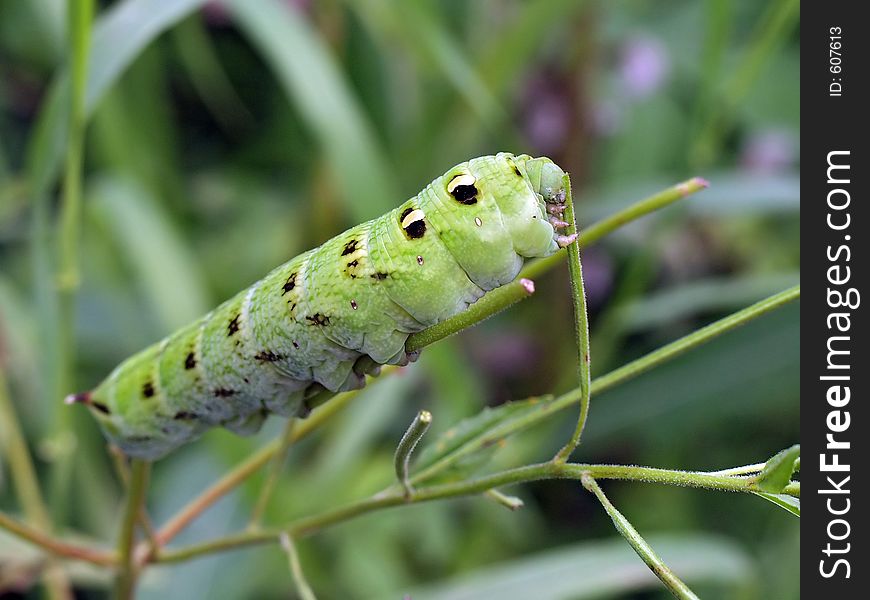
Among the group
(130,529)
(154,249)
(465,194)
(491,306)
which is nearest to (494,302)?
(491,306)

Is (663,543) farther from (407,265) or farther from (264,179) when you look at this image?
(264,179)

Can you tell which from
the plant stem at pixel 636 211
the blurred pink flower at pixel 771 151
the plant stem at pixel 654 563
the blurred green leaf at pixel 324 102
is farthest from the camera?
the blurred pink flower at pixel 771 151

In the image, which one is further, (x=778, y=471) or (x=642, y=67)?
(x=642, y=67)

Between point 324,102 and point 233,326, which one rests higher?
point 324,102

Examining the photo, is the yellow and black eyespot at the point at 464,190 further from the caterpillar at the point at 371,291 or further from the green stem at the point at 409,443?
the green stem at the point at 409,443

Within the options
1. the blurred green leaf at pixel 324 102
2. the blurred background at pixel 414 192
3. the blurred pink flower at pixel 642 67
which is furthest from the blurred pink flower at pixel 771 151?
the blurred green leaf at pixel 324 102

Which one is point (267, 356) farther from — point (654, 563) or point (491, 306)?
point (654, 563)

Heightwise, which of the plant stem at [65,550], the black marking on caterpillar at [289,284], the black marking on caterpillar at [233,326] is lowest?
the plant stem at [65,550]
